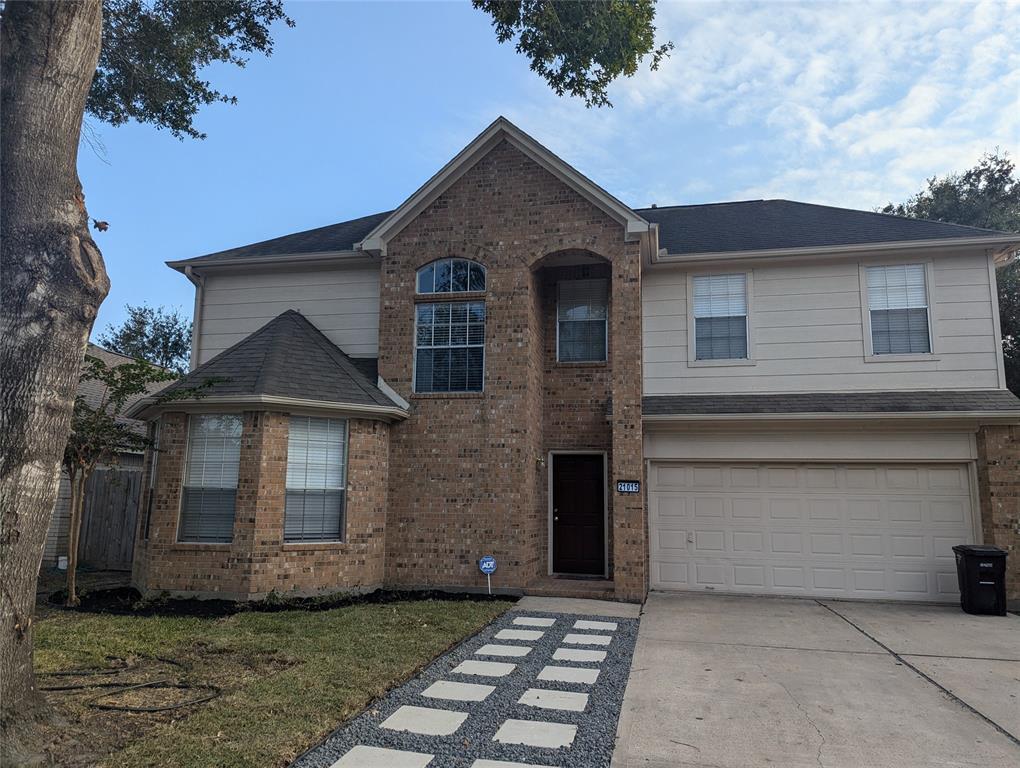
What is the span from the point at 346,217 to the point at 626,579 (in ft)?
31.6

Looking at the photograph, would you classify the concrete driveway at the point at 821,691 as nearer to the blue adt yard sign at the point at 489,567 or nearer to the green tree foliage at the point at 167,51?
the blue adt yard sign at the point at 489,567

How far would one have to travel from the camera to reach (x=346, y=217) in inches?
567

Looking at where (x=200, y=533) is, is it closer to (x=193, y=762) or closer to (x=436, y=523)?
(x=436, y=523)

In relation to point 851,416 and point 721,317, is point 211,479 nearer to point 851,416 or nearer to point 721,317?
point 721,317

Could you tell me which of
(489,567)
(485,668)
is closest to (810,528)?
(489,567)

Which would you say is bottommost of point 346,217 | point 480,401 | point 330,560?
point 330,560

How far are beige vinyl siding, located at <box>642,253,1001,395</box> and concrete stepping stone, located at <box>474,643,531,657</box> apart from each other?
559cm

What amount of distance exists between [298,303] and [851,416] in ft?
31.3

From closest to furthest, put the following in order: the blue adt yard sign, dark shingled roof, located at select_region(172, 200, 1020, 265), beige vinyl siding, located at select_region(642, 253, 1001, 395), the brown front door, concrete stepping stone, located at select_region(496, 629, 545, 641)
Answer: concrete stepping stone, located at select_region(496, 629, 545, 641)
the blue adt yard sign
beige vinyl siding, located at select_region(642, 253, 1001, 395)
dark shingled roof, located at select_region(172, 200, 1020, 265)
the brown front door

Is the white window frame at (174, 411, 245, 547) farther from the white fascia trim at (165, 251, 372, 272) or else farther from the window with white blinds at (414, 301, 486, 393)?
the white fascia trim at (165, 251, 372, 272)

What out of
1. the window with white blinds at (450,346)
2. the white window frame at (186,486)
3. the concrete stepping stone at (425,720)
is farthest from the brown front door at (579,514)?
the concrete stepping stone at (425,720)

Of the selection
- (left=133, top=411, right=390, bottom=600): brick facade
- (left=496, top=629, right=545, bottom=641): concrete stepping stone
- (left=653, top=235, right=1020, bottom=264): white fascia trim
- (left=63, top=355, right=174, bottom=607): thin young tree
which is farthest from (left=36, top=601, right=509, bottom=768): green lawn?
(left=653, top=235, right=1020, bottom=264): white fascia trim

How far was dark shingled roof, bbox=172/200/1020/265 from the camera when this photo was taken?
11.0 meters

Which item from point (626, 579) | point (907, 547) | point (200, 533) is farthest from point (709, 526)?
point (200, 533)
